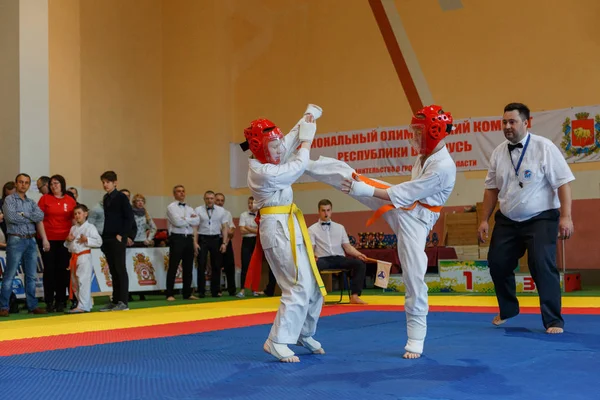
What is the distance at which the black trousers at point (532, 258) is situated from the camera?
5488 mm

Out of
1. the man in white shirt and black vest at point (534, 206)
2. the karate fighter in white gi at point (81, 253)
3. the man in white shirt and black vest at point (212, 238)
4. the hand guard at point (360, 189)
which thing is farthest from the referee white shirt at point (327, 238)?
the hand guard at point (360, 189)

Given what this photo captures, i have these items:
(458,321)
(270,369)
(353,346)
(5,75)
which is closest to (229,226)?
(5,75)

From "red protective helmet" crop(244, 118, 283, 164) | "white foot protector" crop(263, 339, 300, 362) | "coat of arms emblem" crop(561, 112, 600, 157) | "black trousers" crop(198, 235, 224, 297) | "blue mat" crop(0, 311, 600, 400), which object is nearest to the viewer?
"blue mat" crop(0, 311, 600, 400)

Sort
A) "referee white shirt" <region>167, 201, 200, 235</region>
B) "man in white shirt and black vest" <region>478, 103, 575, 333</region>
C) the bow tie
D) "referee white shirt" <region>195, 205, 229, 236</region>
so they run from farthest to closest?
1. "referee white shirt" <region>195, 205, 229, 236</region>
2. "referee white shirt" <region>167, 201, 200, 235</region>
3. the bow tie
4. "man in white shirt and black vest" <region>478, 103, 575, 333</region>

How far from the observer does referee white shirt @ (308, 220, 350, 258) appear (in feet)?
31.8

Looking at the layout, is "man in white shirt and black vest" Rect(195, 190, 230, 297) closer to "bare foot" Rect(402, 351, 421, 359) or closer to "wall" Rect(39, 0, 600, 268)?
"wall" Rect(39, 0, 600, 268)

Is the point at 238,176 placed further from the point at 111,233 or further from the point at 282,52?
the point at 111,233

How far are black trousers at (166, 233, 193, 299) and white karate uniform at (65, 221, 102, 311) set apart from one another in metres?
2.48

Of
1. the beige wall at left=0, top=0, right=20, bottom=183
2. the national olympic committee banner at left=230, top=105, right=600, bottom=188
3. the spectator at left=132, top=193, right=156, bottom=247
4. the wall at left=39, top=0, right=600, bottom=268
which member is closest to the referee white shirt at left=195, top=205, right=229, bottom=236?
the spectator at left=132, top=193, right=156, bottom=247

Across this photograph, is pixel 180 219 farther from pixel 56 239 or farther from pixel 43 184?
pixel 56 239

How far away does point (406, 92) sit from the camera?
14.0 m

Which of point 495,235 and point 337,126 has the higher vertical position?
point 337,126

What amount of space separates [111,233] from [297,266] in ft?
16.3

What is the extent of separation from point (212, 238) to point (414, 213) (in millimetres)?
7579
